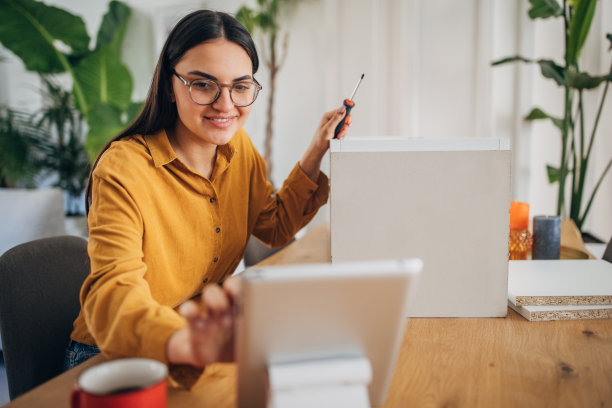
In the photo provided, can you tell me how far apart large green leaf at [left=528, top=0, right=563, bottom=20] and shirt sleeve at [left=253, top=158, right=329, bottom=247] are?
5.75 feet

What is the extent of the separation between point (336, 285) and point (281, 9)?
3.20 m

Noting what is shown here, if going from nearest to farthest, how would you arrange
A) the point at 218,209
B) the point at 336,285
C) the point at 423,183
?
the point at 336,285 < the point at 423,183 < the point at 218,209

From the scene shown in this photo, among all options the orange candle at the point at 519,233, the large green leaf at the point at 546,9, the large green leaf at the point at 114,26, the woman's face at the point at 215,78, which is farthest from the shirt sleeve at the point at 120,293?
the large green leaf at the point at 114,26

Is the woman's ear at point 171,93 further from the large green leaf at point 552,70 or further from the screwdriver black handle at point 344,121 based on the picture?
the large green leaf at point 552,70

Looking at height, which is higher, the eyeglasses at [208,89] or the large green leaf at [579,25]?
the large green leaf at [579,25]

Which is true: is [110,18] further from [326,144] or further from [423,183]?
[423,183]

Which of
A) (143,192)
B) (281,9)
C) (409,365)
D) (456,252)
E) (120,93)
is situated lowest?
(409,365)

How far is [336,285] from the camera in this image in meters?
0.42

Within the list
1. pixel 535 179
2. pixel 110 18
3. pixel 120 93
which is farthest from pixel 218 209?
pixel 110 18

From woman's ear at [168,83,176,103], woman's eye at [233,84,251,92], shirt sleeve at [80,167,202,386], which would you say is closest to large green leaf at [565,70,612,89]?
woman's eye at [233,84,251,92]

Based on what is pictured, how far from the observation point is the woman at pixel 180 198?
0.61 meters

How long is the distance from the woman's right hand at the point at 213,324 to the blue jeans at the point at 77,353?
491mm

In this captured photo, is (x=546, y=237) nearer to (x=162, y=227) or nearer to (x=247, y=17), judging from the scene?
(x=162, y=227)

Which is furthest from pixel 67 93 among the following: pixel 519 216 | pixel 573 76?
pixel 519 216
